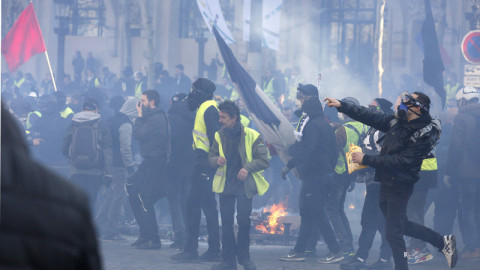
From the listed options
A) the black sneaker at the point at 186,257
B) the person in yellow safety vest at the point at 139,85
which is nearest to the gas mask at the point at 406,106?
the black sneaker at the point at 186,257

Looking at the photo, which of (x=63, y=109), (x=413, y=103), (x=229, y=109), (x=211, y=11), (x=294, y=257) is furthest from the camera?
(x=211, y=11)

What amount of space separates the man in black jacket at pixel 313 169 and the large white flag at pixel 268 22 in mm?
7318

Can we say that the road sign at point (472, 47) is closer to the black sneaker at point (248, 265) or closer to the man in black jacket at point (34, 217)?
the black sneaker at point (248, 265)

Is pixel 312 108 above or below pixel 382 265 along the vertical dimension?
above

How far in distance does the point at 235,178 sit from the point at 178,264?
1.18 m

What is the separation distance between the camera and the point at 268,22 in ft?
54.6

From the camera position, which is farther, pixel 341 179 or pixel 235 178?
pixel 341 179

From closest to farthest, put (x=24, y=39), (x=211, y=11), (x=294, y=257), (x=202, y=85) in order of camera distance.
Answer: (x=202, y=85) → (x=294, y=257) → (x=211, y=11) → (x=24, y=39)

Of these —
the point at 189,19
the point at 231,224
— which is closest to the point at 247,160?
the point at 231,224

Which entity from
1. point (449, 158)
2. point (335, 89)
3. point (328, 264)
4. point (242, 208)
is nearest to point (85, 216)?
point (242, 208)

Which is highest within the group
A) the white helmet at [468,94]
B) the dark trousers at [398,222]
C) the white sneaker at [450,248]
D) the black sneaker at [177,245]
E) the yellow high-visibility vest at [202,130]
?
the white helmet at [468,94]

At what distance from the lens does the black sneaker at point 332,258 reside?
8891 millimetres

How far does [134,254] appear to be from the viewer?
9.15m

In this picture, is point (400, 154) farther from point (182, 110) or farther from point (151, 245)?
point (151, 245)
